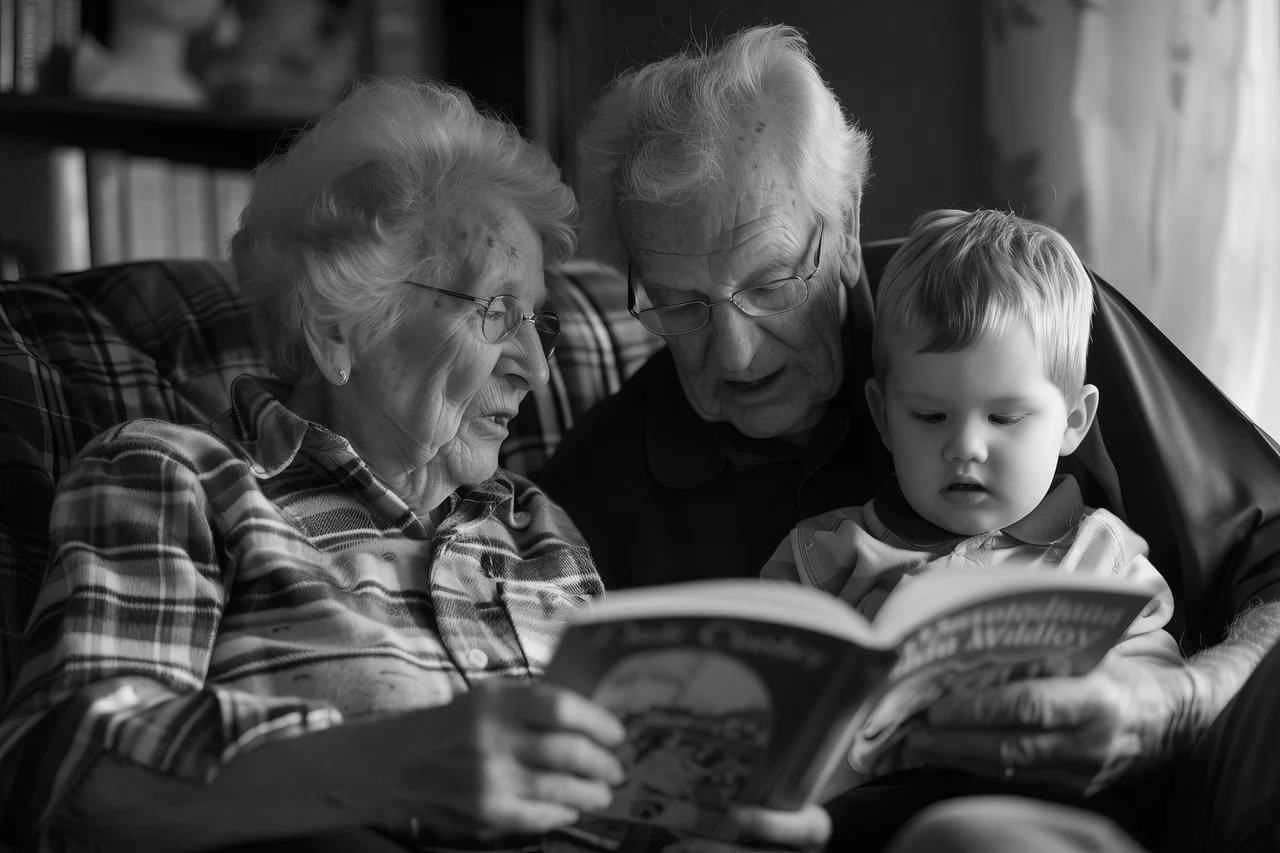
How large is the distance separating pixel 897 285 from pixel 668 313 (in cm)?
29

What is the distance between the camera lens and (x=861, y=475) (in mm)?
1596

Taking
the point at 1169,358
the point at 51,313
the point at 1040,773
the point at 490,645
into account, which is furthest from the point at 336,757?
the point at 1169,358

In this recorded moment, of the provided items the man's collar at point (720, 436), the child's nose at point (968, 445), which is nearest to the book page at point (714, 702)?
the child's nose at point (968, 445)

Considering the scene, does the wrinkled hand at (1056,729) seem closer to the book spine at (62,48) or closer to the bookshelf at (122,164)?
the bookshelf at (122,164)

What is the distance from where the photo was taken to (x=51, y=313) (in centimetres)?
168

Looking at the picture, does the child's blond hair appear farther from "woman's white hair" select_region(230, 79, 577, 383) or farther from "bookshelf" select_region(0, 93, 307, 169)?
"bookshelf" select_region(0, 93, 307, 169)

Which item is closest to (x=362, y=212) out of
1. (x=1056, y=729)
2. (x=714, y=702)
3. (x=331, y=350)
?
(x=331, y=350)

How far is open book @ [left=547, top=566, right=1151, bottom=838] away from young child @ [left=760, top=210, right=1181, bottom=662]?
32cm

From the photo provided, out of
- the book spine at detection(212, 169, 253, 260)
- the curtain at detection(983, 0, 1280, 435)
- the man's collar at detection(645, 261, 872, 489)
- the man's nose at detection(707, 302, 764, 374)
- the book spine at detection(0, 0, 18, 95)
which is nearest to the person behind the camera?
the man's nose at detection(707, 302, 764, 374)

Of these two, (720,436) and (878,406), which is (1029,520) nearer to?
(878,406)

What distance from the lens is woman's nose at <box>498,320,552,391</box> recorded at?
4.81 ft

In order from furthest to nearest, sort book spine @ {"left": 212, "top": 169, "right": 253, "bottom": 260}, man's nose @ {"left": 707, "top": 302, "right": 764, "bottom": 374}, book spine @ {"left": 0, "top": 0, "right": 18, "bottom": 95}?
book spine @ {"left": 212, "top": 169, "right": 253, "bottom": 260}, book spine @ {"left": 0, "top": 0, "right": 18, "bottom": 95}, man's nose @ {"left": 707, "top": 302, "right": 764, "bottom": 374}

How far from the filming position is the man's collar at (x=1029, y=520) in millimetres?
1370

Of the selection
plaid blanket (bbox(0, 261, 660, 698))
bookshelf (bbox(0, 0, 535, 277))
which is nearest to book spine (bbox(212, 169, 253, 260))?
bookshelf (bbox(0, 0, 535, 277))
